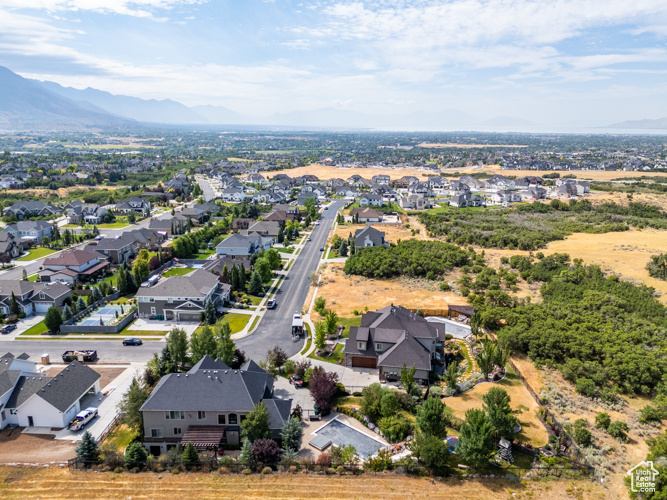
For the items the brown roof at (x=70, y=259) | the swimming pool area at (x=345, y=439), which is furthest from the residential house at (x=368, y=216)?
the swimming pool area at (x=345, y=439)

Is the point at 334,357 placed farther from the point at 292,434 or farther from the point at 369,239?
the point at 369,239

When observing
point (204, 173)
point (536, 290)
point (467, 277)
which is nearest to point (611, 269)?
point (536, 290)

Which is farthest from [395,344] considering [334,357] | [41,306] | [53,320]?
[41,306]

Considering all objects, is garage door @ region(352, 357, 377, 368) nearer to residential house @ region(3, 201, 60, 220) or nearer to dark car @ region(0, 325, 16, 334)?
dark car @ region(0, 325, 16, 334)

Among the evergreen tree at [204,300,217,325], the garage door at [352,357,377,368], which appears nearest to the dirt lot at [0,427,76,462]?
the evergreen tree at [204,300,217,325]

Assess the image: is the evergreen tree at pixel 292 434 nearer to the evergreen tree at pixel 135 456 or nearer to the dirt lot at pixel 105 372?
the evergreen tree at pixel 135 456

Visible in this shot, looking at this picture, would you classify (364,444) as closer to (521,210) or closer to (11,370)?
(11,370)
